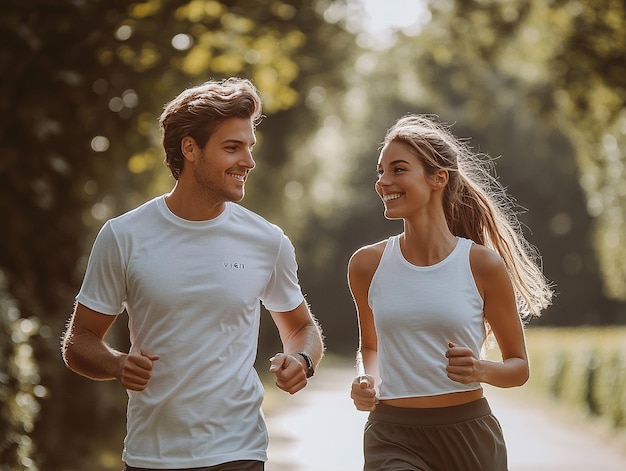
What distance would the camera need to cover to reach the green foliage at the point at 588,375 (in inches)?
731

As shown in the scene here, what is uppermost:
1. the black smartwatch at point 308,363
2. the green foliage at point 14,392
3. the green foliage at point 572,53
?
the green foliage at point 572,53

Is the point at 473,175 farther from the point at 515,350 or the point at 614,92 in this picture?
the point at 614,92

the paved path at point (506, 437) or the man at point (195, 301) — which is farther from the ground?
the man at point (195, 301)

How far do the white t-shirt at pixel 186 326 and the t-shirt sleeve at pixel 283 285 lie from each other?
0.52ft

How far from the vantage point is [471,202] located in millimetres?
5312

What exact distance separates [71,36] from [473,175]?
228 inches

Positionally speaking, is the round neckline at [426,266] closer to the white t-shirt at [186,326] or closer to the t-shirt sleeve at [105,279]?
the white t-shirt at [186,326]

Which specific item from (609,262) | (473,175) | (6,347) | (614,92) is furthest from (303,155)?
(473,175)

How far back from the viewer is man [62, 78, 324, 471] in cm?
446

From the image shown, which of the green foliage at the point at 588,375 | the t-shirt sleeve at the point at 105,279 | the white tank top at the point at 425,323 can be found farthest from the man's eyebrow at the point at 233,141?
the green foliage at the point at 588,375

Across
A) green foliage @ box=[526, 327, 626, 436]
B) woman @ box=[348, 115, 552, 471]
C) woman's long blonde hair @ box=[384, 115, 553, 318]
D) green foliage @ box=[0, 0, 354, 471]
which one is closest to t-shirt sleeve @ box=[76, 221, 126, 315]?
woman @ box=[348, 115, 552, 471]

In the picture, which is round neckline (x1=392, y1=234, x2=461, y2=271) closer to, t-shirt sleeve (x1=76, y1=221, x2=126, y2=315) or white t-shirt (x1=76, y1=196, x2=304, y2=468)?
white t-shirt (x1=76, y1=196, x2=304, y2=468)

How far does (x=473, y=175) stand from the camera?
548 centimetres

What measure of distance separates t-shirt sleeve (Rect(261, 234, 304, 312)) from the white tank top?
13.7 inches
